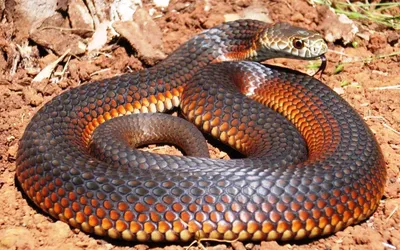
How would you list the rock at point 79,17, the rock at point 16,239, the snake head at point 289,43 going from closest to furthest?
the rock at point 16,239 → the snake head at point 289,43 → the rock at point 79,17

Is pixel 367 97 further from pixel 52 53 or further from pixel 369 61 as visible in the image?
pixel 52 53

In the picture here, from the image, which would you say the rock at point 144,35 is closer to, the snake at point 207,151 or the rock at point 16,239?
the snake at point 207,151

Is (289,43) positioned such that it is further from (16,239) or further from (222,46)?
(16,239)

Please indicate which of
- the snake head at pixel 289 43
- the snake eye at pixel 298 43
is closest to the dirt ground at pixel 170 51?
the snake head at pixel 289 43

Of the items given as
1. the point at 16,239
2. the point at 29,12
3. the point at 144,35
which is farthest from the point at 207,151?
the point at 29,12

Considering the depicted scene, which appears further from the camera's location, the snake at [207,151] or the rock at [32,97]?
the rock at [32,97]


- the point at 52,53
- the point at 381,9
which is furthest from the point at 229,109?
the point at 381,9

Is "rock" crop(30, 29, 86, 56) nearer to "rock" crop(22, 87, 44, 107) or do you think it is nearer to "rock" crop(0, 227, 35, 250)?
"rock" crop(22, 87, 44, 107)
